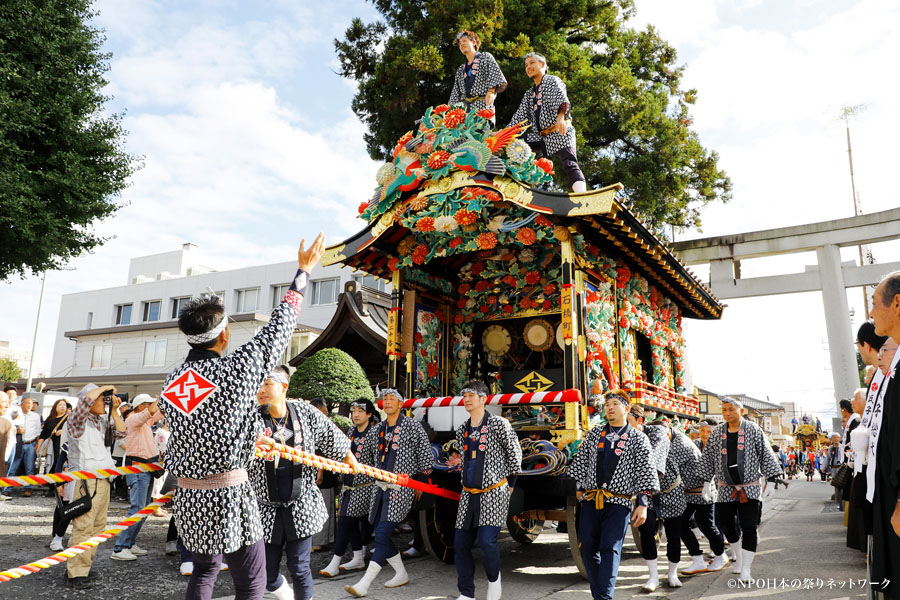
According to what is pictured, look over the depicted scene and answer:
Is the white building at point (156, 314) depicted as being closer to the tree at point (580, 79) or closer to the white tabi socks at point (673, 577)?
the tree at point (580, 79)

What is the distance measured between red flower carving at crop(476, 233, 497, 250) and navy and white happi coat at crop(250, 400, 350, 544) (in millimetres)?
3842

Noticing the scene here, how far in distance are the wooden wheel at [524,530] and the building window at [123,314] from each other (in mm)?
32230

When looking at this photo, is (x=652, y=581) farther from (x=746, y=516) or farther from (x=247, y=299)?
(x=247, y=299)

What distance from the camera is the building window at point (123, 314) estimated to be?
34531mm

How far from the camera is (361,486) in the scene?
6.73 m

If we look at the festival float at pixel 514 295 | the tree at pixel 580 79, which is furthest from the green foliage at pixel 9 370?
the festival float at pixel 514 295

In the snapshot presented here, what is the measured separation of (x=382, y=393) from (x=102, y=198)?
8.39 meters

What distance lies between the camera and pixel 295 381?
10125 millimetres

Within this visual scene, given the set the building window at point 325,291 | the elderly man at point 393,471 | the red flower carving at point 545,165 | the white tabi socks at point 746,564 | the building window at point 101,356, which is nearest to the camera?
the elderly man at point 393,471

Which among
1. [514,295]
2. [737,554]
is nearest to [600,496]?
[737,554]

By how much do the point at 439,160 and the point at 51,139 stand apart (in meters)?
8.07

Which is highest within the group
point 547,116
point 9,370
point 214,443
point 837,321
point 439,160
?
point 547,116

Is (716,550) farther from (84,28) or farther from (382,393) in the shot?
(84,28)

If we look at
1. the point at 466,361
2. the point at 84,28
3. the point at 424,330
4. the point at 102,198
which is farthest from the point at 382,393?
the point at 84,28
